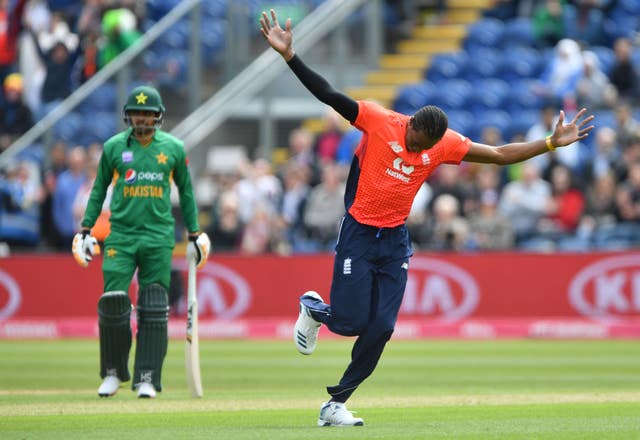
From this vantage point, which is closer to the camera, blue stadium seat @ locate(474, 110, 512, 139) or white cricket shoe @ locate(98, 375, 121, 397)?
white cricket shoe @ locate(98, 375, 121, 397)

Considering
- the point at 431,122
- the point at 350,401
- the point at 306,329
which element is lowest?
the point at 350,401

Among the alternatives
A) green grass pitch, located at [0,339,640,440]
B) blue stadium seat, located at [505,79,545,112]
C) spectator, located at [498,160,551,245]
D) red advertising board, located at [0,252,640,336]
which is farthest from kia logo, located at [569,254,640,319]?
blue stadium seat, located at [505,79,545,112]

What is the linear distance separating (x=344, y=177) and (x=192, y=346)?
9.00 m

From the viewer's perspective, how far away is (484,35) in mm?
23484

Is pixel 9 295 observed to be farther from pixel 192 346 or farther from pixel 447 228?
pixel 192 346

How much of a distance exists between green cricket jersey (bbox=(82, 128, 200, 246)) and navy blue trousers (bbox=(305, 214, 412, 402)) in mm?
2462

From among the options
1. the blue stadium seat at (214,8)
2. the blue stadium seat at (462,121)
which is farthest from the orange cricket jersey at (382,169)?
the blue stadium seat at (462,121)

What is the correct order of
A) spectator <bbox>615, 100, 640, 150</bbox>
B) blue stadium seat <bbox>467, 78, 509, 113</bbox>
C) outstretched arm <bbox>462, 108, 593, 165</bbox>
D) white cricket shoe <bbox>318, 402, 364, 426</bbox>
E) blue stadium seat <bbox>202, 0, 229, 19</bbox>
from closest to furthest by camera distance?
white cricket shoe <bbox>318, 402, 364, 426</bbox> < outstretched arm <bbox>462, 108, 593, 165</bbox> < spectator <bbox>615, 100, 640, 150</bbox> < blue stadium seat <bbox>202, 0, 229, 19</bbox> < blue stadium seat <bbox>467, 78, 509, 113</bbox>

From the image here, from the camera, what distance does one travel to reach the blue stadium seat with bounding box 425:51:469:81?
76.6ft

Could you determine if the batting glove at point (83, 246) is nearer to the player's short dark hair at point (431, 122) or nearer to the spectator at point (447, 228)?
the player's short dark hair at point (431, 122)

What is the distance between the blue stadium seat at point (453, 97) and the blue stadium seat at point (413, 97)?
125mm

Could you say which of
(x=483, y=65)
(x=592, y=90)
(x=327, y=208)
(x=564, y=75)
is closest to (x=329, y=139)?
(x=327, y=208)

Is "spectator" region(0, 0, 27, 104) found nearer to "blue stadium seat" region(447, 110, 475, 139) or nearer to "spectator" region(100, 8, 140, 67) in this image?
"spectator" region(100, 8, 140, 67)

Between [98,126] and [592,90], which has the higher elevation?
[592,90]
